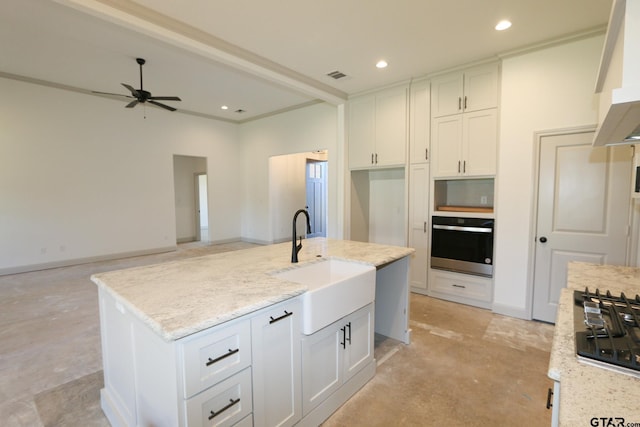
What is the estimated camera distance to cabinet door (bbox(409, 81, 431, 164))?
4004mm

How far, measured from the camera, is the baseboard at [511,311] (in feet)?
11.0

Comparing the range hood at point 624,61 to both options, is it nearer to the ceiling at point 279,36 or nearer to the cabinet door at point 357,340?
the cabinet door at point 357,340

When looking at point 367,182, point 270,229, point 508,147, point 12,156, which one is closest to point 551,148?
point 508,147

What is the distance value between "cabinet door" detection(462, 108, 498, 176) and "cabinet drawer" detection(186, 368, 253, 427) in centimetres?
345

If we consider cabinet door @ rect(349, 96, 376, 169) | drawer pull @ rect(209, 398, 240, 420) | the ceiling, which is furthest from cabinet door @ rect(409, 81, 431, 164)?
drawer pull @ rect(209, 398, 240, 420)

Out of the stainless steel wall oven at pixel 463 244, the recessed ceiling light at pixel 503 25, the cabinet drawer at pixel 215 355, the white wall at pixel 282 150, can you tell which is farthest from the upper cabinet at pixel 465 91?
the cabinet drawer at pixel 215 355

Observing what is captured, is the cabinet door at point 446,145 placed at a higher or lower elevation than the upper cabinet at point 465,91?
lower

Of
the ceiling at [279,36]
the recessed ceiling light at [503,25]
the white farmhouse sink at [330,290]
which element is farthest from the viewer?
the recessed ceiling light at [503,25]

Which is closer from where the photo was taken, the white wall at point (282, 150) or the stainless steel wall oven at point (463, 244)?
the stainless steel wall oven at point (463, 244)

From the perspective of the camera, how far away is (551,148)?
10.3ft

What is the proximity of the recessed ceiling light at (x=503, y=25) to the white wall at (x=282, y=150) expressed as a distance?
2.51m

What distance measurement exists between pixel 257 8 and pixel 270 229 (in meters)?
5.23

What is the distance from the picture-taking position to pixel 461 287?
3803 millimetres

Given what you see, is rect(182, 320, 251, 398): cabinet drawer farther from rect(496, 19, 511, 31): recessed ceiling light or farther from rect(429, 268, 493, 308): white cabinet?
rect(496, 19, 511, 31): recessed ceiling light
